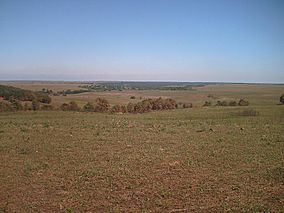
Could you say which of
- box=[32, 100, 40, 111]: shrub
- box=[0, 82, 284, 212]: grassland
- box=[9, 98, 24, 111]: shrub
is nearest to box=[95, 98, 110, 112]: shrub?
box=[32, 100, 40, 111]: shrub

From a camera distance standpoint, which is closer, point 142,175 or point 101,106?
point 142,175

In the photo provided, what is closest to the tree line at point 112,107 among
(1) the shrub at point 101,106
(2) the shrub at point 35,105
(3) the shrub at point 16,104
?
(1) the shrub at point 101,106

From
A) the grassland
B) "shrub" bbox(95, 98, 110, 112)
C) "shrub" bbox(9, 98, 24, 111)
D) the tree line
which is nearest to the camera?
the grassland

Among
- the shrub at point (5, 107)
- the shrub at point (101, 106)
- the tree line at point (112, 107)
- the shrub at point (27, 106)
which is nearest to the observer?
the shrub at point (5, 107)

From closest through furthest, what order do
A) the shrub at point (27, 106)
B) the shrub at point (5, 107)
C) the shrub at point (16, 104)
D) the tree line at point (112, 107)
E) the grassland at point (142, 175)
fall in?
the grassland at point (142, 175) < the shrub at point (5, 107) < the shrub at point (16, 104) < the shrub at point (27, 106) < the tree line at point (112, 107)

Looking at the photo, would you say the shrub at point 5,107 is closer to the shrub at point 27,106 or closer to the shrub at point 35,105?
the shrub at point 27,106

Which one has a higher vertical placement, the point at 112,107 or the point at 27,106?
the point at 27,106

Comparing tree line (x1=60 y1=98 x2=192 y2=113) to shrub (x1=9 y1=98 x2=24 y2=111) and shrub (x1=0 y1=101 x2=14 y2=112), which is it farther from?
shrub (x1=0 y1=101 x2=14 y2=112)

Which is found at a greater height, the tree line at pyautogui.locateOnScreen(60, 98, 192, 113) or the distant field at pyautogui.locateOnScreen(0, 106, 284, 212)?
the distant field at pyautogui.locateOnScreen(0, 106, 284, 212)

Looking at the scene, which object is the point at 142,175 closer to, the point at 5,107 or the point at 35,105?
the point at 5,107

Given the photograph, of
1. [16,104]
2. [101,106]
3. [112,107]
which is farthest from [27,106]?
[112,107]

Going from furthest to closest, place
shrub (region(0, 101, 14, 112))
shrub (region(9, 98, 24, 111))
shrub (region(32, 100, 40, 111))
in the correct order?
shrub (region(32, 100, 40, 111))
shrub (region(9, 98, 24, 111))
shrub (region(0, 101, 14, 112))

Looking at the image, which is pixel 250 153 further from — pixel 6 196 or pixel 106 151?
pixel 6 196

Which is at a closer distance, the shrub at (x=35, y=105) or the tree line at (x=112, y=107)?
the shrub at (x=35, y=105)
